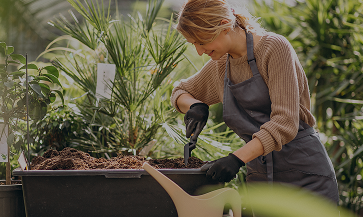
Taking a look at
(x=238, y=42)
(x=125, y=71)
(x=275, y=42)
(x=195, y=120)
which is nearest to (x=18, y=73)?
(x=125, y=71)

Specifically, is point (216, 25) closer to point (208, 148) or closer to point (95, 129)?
point (208, 148)

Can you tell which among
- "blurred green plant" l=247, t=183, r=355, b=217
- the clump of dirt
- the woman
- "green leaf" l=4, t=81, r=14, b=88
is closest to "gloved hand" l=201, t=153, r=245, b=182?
the woman

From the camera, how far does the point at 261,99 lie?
37.0 inches

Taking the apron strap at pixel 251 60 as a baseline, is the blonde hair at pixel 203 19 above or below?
above

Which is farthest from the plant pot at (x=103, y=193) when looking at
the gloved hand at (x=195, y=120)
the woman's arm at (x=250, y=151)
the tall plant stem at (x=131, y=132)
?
the tall plant stem at (x=131, y=132)

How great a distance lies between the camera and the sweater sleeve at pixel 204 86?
115cm

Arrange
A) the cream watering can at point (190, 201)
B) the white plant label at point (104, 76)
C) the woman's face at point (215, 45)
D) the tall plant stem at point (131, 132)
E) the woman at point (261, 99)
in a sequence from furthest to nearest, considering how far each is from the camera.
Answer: the tall plant stem at point (131, 132) → the white plant label at point (104, 76) → the woman's face at point (215, 45) → the woman at point (261, 99) → the cream watering can at point (190, 201)

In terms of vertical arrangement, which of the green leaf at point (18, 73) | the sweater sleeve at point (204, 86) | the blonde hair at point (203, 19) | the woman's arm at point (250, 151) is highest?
the blonde hair at point (203, 19)

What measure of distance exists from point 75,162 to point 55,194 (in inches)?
4.4

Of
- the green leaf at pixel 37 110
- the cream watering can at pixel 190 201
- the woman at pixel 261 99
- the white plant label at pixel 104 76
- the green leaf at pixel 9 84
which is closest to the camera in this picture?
the cream watering can at pixel 190 201

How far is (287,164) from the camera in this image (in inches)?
38.0

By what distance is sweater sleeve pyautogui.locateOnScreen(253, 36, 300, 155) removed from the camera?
78 centimetres

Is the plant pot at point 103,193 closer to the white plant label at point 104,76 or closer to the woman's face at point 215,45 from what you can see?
the woman's face at point 215,45

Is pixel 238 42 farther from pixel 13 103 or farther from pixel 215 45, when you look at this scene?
pixel 13 103
